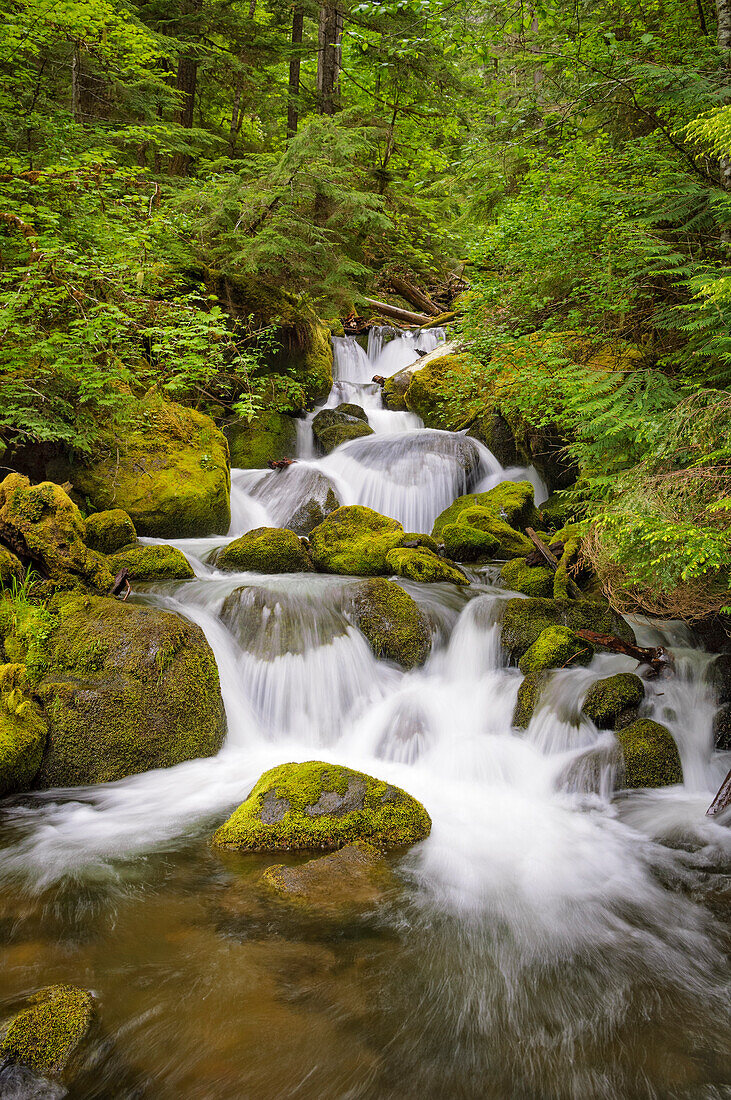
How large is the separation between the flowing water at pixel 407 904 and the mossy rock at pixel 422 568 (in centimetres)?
110

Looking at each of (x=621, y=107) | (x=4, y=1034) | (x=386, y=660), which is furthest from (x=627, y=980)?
(x=621, y=107)

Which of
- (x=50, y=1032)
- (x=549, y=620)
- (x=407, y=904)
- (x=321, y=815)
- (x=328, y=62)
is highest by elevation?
(x=328, y=62)

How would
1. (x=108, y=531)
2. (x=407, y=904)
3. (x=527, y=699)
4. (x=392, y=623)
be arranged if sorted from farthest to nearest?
1. (x=108, y=531)
2. (x=392, y=623)
3. (x=527, y=699)
4. (x=407, y=904)

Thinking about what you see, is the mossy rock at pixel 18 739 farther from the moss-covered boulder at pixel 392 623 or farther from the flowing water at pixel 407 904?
the moss-covered boulder at pixel 392 623

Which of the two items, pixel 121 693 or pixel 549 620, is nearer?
pixel 121 693

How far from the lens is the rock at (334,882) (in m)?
3.38

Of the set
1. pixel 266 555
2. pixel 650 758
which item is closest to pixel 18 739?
pixel 266 555

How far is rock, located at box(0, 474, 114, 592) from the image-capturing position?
572cm

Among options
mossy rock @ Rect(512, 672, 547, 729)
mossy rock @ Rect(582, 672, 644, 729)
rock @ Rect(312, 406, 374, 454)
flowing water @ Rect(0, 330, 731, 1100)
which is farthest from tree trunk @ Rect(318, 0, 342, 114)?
mossy rock @ Rect(582, 672, 644, 729)

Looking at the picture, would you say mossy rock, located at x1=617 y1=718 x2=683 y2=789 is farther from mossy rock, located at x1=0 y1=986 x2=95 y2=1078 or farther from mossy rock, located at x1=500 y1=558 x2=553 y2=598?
mossy rock, located at x1=0 y1=986 x2=95 y2=1078

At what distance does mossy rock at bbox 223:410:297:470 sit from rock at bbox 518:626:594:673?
7.56 m

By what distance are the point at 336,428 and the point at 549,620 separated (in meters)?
7.70

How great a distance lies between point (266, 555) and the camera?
27.3 feet

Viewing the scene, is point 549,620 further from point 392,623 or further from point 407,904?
point 407,904
